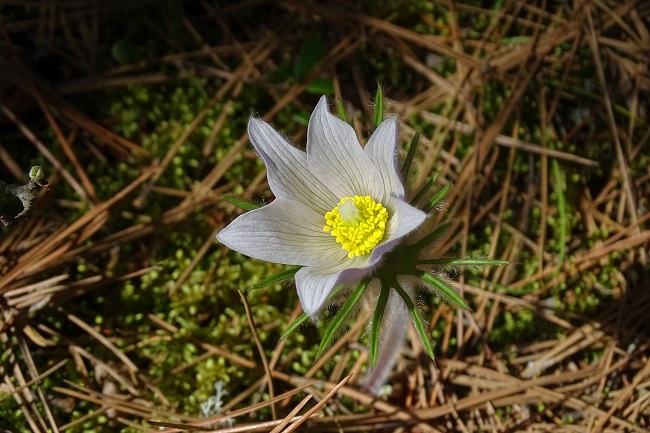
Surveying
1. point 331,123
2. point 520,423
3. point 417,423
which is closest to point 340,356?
point 417,423

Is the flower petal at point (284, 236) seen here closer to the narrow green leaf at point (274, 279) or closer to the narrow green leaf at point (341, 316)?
the narrow green leaf at point (274, 279)

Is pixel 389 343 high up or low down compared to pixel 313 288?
down

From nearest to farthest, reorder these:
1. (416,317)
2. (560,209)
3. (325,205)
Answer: (416,317) → (325,205) → (560,209)

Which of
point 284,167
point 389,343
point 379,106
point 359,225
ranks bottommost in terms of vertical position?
point 389,343

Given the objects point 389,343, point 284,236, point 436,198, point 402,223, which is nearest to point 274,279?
point 284,236

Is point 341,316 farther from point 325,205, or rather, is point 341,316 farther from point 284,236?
point 325,205

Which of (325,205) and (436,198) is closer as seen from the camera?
(436,198)

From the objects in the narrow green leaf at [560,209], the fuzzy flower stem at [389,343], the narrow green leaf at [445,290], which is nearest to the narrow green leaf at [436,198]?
the narrow green leaf at [445,290]
